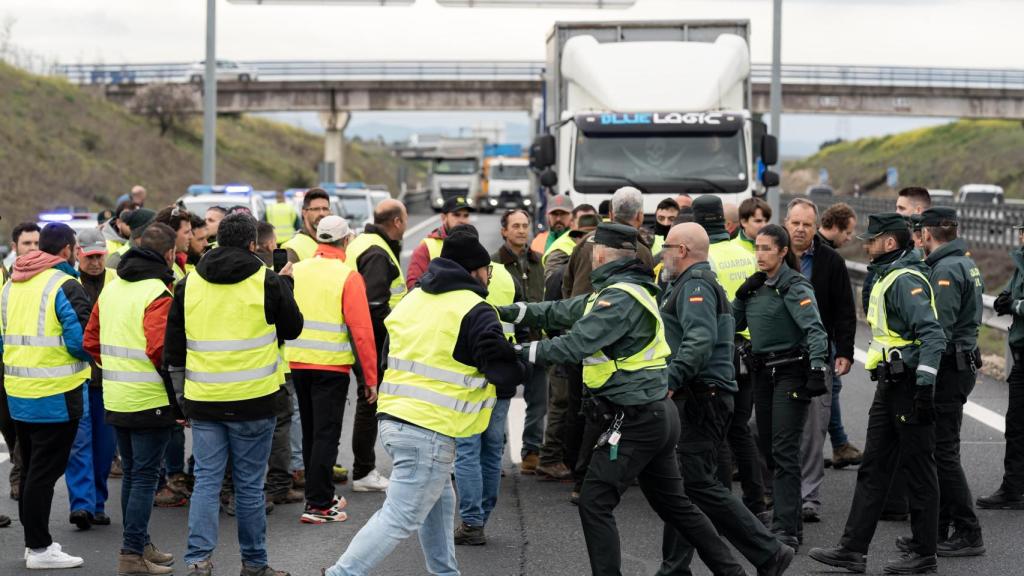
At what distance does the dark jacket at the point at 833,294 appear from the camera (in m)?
8.91

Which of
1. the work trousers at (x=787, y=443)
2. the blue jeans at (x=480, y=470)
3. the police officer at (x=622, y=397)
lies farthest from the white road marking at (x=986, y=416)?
the police officer at (x=622, y=397)

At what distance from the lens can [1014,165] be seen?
7300cm

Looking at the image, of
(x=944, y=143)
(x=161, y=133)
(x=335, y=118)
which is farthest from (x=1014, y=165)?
(x=161, y=133)

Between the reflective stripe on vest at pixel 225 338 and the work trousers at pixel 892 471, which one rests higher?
the reflective stripe on vest at pixel 225 338

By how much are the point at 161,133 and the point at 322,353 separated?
61242 millimetres

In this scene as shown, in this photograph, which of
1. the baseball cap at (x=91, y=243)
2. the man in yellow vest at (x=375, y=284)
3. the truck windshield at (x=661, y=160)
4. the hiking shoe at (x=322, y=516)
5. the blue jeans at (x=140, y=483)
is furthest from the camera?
the truck windshield at (x=661, y=160)

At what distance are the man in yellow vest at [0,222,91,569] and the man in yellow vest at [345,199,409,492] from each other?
2043mm

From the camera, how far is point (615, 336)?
6.57 m

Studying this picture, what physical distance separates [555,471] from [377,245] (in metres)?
2.08

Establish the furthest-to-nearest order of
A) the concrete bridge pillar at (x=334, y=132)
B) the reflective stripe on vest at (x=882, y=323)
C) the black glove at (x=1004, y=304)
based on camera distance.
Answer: the concrete bridge pillar at (x=334, y=132), the black glove at (x=1004, y=304), the reflective stripe on vest at (x=882, y=323)

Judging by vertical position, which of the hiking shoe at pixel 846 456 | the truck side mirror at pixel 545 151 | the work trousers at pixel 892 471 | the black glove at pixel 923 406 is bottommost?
the hiking shoe at pixel 846 456

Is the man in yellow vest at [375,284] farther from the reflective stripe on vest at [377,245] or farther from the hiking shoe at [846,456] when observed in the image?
the hiking shoe at [846,456]

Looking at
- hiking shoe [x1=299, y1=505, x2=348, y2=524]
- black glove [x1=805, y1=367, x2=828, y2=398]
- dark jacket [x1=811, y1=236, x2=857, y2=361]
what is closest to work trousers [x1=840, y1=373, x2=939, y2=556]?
black glove [x1=805, y1=367, x2=828, y2=398]

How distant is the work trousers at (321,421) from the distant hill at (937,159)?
64.6m
